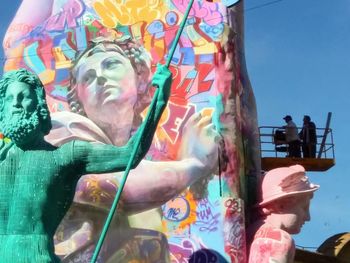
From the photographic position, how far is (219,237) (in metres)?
12.9

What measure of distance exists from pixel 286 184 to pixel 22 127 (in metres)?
7.48

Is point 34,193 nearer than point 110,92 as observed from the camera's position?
Yes

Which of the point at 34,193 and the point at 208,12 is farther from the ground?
the point at 208,12

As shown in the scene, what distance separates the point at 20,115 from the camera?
649 centimetres

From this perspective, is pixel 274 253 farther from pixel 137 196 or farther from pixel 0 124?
pixel 0 124

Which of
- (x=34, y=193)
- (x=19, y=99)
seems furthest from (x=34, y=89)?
(x=34, y=193)

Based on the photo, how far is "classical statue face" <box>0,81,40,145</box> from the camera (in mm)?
6480

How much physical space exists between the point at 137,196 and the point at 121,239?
0.71 meters

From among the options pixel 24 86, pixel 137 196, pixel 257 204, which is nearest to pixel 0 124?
pixel 24 86

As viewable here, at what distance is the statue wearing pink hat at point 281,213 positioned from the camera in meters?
12.8

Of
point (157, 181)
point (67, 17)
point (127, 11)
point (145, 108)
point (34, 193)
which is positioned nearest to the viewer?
point (34, 193)

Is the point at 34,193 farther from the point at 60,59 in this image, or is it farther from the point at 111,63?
the point at 60,59

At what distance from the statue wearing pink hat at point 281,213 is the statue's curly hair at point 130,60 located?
249cm

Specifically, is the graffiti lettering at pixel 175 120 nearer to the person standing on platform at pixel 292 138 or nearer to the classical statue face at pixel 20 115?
the person standing on platform at pixel 292 138
